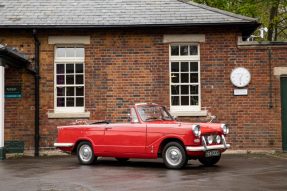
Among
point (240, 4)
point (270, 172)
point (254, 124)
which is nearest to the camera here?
point (270, 172)

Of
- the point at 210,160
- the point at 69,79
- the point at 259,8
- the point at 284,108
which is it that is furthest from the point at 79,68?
the point at 259,8

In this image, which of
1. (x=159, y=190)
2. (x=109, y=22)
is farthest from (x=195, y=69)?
(x=159, y=190)

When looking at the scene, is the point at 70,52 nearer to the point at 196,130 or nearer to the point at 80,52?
the point at 80,52

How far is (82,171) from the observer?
11078 mm

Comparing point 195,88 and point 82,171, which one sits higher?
point 195,88

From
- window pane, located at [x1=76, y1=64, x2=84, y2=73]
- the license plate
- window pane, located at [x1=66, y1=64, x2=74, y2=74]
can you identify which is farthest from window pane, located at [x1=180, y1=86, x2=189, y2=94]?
the license plate

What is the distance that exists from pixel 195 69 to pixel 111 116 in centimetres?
310

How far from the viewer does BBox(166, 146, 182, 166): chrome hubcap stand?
11.1 m

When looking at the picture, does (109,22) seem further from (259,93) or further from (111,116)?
(259,93)

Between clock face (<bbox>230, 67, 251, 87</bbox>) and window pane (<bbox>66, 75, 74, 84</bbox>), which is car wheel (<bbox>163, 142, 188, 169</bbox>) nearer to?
→ clock face (<bbox>230, 67, 251, 87</bbox>)

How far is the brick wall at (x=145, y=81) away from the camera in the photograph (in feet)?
51.6

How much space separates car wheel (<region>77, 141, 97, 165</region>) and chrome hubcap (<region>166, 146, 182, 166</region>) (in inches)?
85.1

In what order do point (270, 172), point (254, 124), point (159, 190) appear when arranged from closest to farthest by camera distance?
point (159, 190) → point (270, 172) → point (254, 124)

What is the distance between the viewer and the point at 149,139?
11484 millimetres
